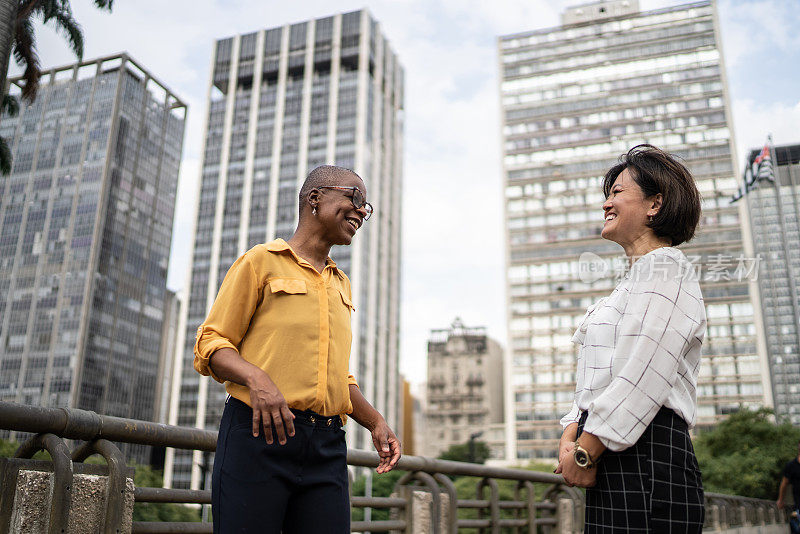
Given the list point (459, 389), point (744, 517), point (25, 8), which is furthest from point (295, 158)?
point (744, 517)

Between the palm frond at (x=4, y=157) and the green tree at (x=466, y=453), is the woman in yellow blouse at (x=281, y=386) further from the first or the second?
the green tree at (x=466, y=453)

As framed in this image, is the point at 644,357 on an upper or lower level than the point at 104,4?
lower

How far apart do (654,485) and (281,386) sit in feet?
3.70

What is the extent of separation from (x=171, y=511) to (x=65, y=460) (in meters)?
30.7

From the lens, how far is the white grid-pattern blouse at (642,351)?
2033 mm

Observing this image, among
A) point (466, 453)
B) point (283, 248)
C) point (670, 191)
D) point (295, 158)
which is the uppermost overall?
point (295, 158)

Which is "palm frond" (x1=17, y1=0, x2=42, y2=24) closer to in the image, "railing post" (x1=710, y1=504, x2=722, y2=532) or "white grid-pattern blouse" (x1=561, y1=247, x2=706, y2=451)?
"white grid-pattern blouse" (x1=561, y1=247, x2=706, y2=451)

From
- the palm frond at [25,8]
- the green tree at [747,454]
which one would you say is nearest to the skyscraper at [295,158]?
the green tree at [747,454]

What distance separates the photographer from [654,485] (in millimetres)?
2021

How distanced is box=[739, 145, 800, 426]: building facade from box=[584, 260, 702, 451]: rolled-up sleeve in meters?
57.8

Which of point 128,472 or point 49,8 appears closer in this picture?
point 128,472

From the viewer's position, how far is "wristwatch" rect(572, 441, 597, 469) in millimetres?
2072

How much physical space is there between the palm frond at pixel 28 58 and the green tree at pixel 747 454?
26643 millimetres

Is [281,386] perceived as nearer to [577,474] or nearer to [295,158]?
[577,474]
